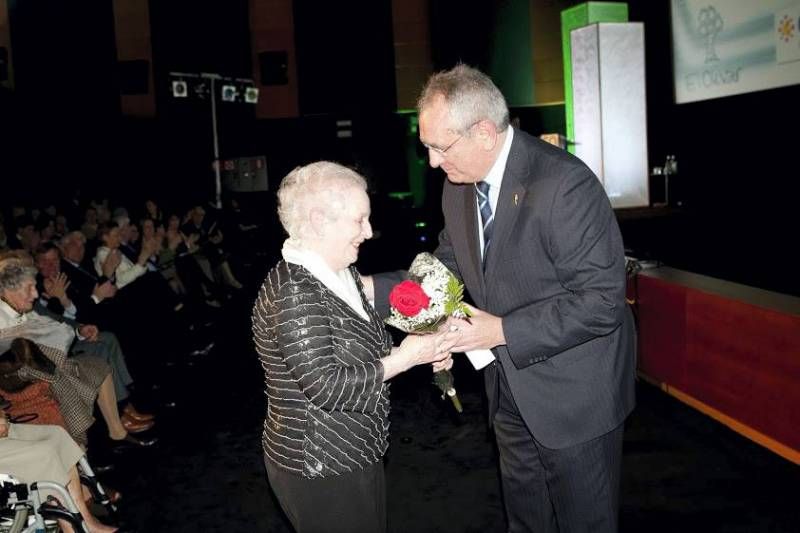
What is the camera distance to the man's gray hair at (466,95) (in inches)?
87.6

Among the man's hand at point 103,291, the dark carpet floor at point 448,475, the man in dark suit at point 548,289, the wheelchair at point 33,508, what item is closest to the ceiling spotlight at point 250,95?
the man's hand at point 103,291

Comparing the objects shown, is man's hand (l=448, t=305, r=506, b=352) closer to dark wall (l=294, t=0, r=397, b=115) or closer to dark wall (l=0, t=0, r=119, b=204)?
dark wall (l=0, t=0, r=119, b=204)

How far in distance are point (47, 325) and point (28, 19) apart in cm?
1324

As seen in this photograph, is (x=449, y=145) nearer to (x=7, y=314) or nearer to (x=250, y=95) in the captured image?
(x=7, y=314)

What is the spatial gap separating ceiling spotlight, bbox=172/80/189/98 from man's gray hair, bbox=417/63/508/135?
13.3 m

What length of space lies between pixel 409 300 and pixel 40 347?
9.47 feet

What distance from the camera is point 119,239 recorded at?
7.06 meters

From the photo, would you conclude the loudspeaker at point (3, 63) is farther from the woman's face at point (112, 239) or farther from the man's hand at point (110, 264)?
the man's hand at point (110, 264)

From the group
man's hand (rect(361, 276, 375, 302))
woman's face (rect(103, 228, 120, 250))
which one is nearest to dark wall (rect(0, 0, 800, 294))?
woman's face (rect(103, 228, 120, 250))

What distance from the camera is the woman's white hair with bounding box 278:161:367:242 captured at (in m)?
2.04

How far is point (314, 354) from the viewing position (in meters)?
1.93

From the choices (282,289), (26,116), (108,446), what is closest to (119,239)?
(108,446)

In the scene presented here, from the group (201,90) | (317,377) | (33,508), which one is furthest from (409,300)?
(201,90)

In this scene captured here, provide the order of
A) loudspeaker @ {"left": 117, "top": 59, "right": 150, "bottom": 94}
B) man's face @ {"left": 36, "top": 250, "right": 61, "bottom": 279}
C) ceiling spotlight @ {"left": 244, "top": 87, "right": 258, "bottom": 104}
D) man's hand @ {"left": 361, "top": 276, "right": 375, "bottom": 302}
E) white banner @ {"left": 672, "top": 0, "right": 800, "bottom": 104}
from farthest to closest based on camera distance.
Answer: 1. loudspeaker @ {"left": 117, "top": 59, "right": 150, "bottom": 94}
2. ceiling spotlight @ {"left": 244, "top": 87, "right": 258, "bottom": 104}
3. white banner @ {"left": 672, "top": 0, "right": 800, "bottom": 104}
4. man's face @ {"left": 36, "top": 250, "right": 61, "bottom": 279}
5. man's hand @ {"left": 361, "top": 276, "right": 375, "bottom": 302}
